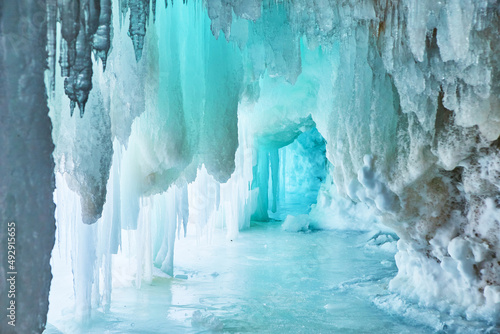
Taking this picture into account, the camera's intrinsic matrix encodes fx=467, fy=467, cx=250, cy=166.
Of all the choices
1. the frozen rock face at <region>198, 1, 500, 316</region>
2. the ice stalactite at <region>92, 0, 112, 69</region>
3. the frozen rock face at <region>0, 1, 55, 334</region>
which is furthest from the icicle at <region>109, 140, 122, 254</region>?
the frozen rock face at <region>0, 1, 55, 334</region>

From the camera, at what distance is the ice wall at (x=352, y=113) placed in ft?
12.8

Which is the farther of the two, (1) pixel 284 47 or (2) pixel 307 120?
(2) pixel 307 120

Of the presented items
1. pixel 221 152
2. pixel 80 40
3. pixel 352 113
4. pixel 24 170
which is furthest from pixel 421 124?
pixel 24 170

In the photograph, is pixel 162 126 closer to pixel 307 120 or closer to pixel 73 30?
pixel 73 30

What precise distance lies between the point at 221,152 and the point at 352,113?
166cm

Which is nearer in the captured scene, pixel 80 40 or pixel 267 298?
pixel 80 40

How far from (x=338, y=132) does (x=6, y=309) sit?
4059mm

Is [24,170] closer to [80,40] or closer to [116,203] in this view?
[80,40]

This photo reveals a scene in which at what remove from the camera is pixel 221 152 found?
19.1 feet

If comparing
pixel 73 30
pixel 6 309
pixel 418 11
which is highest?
pixel 418 11

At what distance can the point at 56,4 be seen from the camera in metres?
2.91

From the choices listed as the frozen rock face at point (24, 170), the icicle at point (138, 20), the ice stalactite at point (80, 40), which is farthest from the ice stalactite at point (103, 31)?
the icicle at point (138, 20)

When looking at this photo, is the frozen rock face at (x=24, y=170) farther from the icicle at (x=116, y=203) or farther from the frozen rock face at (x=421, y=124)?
the icicle at (x=116, y=203)

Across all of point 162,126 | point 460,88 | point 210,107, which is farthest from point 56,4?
point 460,88
